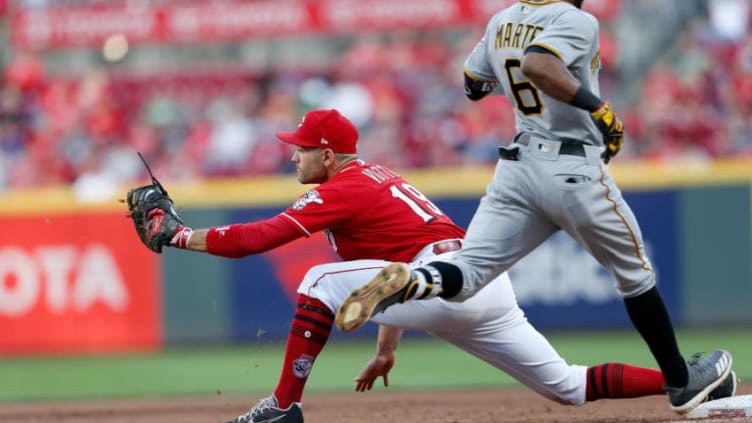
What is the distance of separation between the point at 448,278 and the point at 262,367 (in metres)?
5.00

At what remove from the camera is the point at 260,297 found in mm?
10641

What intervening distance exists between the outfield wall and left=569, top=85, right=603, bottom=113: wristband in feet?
19.9

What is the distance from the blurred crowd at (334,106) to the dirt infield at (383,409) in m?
4.82

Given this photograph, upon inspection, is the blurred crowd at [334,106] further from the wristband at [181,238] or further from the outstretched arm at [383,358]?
the wristband at [181,238]

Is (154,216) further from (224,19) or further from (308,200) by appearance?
(224,19)

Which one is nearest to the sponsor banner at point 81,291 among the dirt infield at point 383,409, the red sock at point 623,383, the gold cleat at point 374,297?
the dirt infield at point 383,409

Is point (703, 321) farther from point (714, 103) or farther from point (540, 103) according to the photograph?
point (540, 103)

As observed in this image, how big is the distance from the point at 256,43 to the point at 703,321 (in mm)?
6903

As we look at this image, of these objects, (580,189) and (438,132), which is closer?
(580,189)

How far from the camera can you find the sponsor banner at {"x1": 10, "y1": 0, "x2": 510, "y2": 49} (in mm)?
14227

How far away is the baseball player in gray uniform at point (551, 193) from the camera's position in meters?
4.53

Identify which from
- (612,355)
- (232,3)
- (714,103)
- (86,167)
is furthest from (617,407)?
(232,3)

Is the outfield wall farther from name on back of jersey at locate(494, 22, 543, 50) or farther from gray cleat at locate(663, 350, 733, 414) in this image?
name on back of jersey at locate(494, 22, 543, 50)

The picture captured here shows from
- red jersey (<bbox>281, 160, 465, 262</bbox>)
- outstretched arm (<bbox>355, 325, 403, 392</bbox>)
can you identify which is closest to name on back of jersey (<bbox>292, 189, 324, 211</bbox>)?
red jersey (<bbox>281, 160, 465, 262</bbox>)
